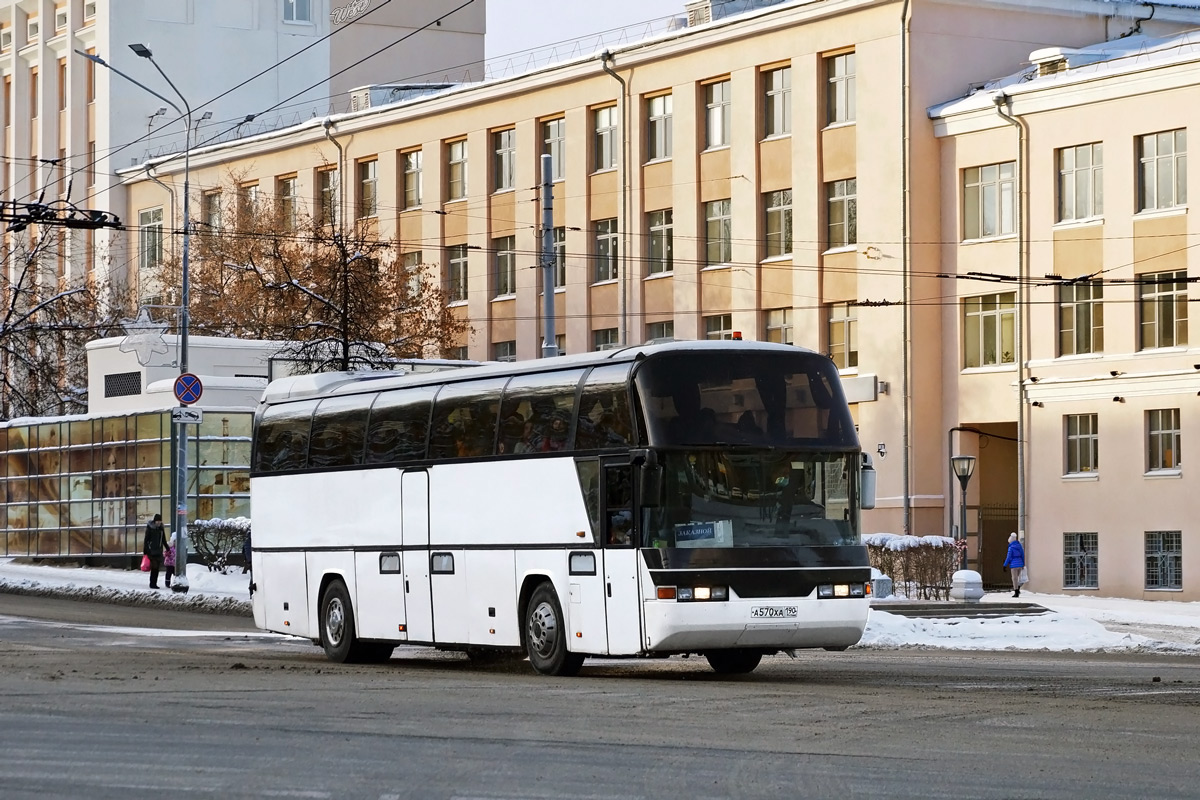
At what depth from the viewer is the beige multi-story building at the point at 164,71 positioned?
75750 mm

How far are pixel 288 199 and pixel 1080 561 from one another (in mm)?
31033

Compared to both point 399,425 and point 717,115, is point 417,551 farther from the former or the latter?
point 717,115

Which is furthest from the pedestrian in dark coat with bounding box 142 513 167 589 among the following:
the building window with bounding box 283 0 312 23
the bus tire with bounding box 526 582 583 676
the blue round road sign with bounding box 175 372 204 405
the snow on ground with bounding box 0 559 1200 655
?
the building window with bounding box 283 0 312 23

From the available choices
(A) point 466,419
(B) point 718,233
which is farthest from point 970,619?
(B) point 718,233

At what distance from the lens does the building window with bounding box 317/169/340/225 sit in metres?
63.6

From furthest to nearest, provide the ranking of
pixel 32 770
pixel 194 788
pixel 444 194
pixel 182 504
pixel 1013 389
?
pixel 444 194, pixel 1013 389, pixel 182 504, pixel 32 770, pixel 194 788

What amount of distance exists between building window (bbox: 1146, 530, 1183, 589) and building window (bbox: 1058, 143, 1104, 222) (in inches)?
279

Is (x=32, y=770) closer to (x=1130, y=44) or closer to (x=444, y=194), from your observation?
(x=1130, y=44)

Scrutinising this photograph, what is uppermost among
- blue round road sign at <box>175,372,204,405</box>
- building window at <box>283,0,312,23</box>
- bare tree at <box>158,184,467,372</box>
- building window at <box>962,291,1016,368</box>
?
building window at <box>283,0,312,23</box>

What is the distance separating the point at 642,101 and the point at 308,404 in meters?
32.6

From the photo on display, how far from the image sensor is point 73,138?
77500 mm

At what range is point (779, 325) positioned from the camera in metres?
52.3

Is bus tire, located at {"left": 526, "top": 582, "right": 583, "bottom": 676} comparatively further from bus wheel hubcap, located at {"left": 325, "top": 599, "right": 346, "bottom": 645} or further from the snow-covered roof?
the snow-covered roof

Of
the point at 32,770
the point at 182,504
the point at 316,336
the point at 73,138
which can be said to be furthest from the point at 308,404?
the point at 73,138
